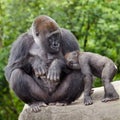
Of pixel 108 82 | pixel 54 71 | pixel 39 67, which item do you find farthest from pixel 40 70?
pixel 108 82

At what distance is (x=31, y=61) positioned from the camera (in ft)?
19.5

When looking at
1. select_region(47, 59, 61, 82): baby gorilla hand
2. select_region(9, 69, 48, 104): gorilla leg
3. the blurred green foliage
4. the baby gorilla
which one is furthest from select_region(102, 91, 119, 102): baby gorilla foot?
the blurred green foliage

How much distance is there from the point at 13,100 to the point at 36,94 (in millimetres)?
4312

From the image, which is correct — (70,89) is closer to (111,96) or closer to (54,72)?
(54,72)

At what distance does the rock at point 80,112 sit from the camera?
18.7ft

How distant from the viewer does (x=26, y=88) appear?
5887 millimetres

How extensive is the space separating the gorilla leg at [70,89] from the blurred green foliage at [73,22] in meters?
2.89

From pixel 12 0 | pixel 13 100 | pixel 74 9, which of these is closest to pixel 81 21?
pixel 74 9

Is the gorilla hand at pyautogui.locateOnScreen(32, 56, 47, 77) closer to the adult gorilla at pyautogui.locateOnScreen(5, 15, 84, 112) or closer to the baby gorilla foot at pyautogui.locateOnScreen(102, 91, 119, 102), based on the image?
the adult gorilla at pyautogui.locateOnScreen(5, 15, 84, 112)

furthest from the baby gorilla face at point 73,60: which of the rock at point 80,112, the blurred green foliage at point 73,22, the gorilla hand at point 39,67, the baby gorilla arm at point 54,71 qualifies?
the blurred green foliage at point 73,22

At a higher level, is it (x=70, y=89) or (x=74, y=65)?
(x=74, y=65)

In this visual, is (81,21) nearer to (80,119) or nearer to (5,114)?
(5,114)

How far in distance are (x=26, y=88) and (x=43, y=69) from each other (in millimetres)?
274

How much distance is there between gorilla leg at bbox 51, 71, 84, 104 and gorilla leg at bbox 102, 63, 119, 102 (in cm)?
27
